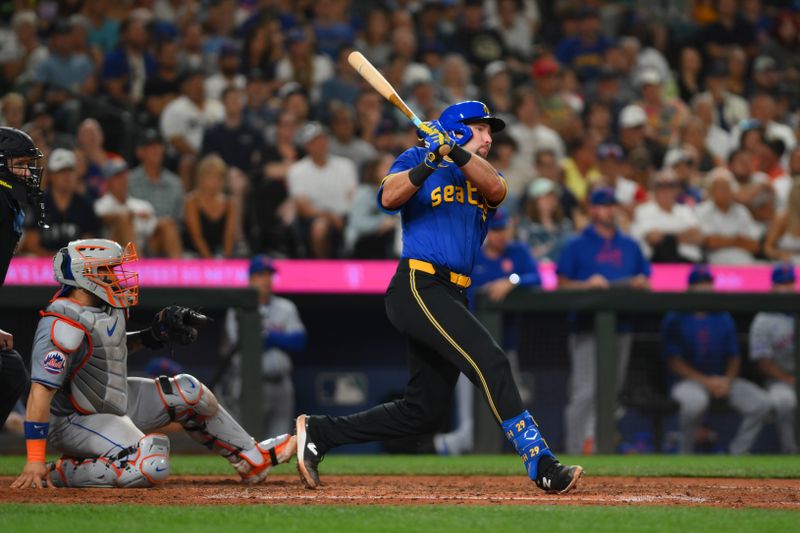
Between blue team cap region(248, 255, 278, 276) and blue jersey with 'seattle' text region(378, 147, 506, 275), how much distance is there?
11.9ft

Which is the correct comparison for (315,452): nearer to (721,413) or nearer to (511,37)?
(721,413)

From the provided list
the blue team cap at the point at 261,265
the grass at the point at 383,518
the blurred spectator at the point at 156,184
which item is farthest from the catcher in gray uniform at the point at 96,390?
the blurred spectator at the point at 156,184

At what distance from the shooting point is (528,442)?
561 centimetres

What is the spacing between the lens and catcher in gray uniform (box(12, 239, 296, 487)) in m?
5.86

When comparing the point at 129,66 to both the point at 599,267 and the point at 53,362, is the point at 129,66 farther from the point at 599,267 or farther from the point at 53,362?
the point at 53,362

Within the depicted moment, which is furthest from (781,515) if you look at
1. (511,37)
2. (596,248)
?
(511,37)

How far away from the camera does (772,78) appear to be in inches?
585

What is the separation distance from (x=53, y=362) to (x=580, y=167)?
7.56 metres

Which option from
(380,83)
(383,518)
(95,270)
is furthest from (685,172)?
(383,518)

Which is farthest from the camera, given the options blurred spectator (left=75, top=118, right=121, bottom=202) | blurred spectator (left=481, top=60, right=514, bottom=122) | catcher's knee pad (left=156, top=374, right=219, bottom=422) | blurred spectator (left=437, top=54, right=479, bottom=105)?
blurred spectator (left=481, top=60, right=514, bottom=122)

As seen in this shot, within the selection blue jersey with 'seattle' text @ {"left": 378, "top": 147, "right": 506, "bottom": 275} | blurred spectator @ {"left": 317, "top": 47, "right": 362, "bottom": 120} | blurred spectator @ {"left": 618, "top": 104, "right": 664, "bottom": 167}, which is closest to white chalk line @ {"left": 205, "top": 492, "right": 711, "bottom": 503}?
blue jersey with 'seattle' text @ {"left": 378, "top": 147, "right": 506, "bottom": 275}

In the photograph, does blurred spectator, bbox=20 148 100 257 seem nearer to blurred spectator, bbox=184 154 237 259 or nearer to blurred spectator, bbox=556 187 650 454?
blurred spectator, bbox=184 154 237 259

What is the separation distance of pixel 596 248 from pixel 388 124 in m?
2.99

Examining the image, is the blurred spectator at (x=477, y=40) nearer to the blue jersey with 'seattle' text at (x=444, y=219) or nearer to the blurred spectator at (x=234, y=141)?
the blurred spectator at (x=234, y=141)
